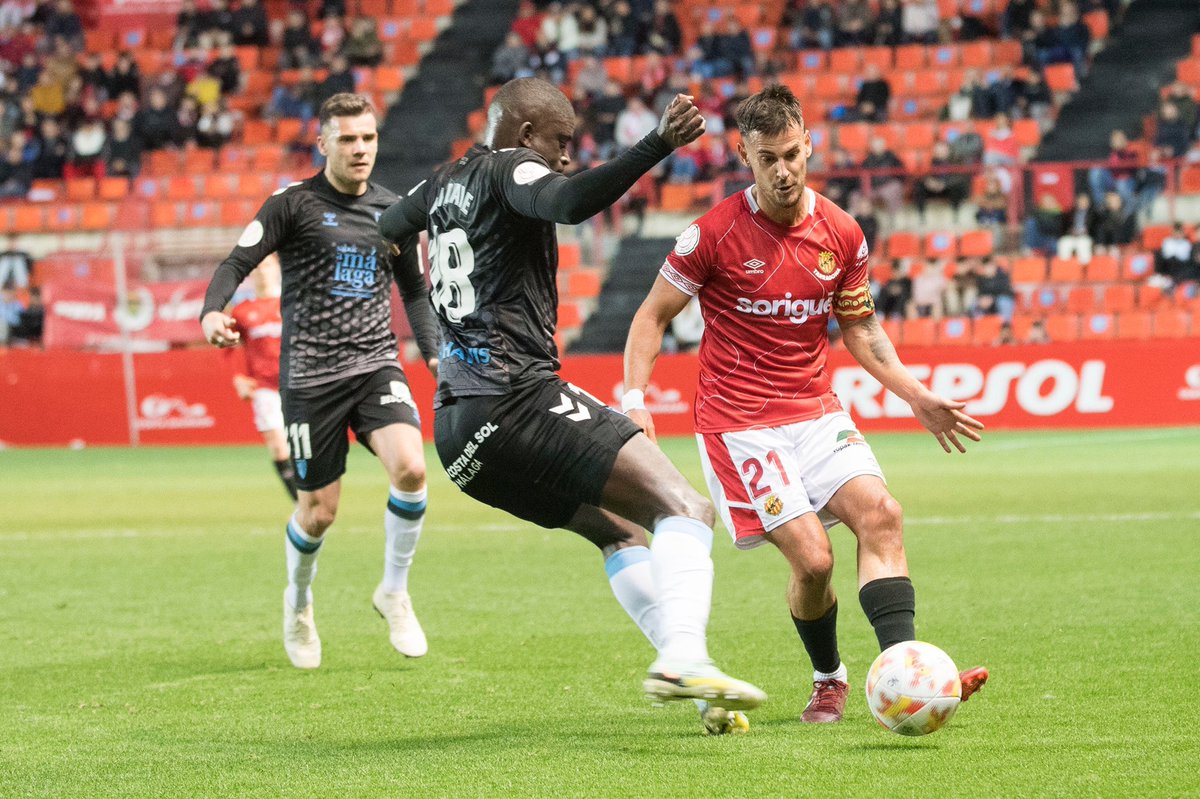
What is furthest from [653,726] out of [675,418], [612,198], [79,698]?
[675,418]

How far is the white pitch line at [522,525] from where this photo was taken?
38.1ft

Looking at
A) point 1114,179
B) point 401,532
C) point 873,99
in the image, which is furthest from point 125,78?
point 401,532

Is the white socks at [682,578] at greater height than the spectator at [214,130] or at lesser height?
greater

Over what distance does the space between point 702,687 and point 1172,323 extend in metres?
17.5

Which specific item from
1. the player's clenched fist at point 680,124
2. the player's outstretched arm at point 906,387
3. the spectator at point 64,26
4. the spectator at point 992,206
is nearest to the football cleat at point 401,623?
the player's outstretched arm at point 906,387

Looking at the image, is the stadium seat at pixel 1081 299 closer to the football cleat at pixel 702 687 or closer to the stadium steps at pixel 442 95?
the stadium steps at pixel 442 95

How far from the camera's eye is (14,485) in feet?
57.2

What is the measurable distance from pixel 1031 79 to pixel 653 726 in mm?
20823

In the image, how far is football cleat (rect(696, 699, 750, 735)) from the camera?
5527mm

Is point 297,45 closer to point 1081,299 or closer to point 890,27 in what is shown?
point 890,27

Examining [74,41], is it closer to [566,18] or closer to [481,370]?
[566,18]

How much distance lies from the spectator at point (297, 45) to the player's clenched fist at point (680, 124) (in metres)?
26.2

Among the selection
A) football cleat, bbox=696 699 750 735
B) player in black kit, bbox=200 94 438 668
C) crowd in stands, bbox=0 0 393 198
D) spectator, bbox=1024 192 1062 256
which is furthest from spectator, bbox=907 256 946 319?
football cleat, bbox=696 699 750 735

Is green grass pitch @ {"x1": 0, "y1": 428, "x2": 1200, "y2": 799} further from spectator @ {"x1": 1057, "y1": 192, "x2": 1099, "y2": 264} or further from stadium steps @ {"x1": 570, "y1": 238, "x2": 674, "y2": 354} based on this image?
stadium steps @ {"x1": 570, "y1": 238, "x2": 674, "y2": 354}
